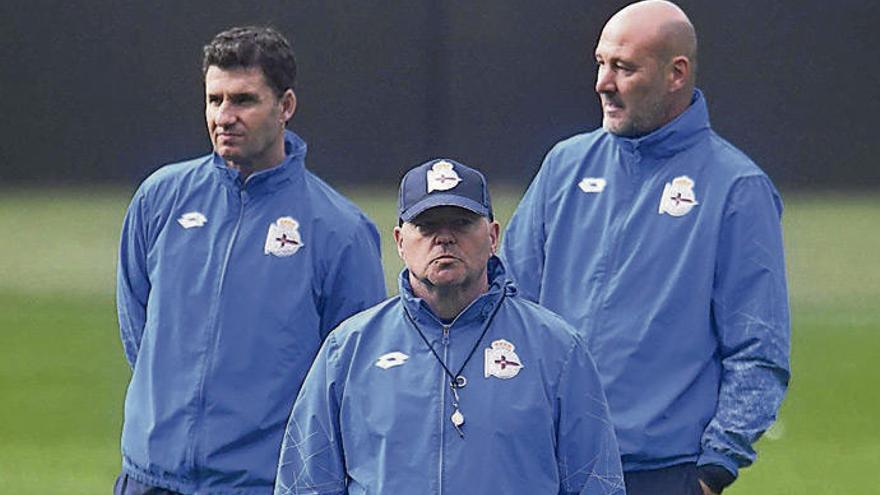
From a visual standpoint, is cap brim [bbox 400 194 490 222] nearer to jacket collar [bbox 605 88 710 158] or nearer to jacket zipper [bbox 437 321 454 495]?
jacket zipper [bbox 437 321 454 495]

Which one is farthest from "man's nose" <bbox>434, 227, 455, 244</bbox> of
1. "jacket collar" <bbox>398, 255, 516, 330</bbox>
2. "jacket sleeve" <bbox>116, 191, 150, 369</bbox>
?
"jacket sleeve" <bbox>116, 191, 150, 369</bbox>

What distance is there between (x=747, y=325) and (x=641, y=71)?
27.4 inches

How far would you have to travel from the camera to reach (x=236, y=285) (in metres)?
5.13

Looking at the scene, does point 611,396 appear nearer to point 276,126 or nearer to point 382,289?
point 382,289

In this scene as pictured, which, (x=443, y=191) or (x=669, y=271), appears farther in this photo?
(x=669, y=271)

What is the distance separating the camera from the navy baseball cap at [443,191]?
4.04m

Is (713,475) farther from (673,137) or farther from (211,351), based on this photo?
(211,351)

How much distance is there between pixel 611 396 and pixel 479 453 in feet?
3.52

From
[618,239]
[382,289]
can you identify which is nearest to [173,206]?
[382,289]

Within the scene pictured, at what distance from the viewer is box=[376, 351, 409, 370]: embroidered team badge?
399 centimetres

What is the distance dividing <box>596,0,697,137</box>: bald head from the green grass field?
4612mm

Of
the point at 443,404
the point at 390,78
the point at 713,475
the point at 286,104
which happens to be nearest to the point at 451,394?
the point at 443,404

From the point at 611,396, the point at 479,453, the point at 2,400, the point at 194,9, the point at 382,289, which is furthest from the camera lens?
the point at 194,9

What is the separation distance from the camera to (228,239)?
5199mm
